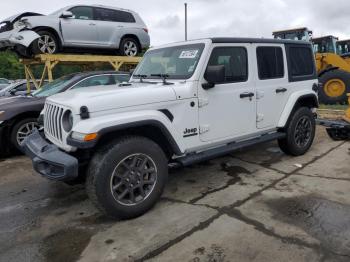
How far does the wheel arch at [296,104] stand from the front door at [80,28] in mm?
6216

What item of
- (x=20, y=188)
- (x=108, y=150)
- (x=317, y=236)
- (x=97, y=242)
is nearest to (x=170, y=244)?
(x=97, y=242)

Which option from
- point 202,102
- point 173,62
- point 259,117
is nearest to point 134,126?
point 202,102

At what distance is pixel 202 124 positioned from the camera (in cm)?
418

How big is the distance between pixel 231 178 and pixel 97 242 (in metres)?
2.26

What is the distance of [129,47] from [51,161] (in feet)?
25.1

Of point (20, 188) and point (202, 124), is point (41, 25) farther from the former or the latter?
point (202, 124)

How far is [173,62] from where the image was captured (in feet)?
14.8

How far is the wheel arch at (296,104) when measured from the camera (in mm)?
5312

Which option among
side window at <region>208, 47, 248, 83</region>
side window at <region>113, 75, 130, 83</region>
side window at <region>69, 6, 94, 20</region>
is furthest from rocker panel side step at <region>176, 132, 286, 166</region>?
side window at <region>69, 6, 94, 20</region>

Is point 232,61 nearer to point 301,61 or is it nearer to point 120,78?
point 301,61

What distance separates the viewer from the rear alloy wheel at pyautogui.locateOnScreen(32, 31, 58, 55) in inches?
344

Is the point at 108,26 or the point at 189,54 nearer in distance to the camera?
the point at 189,54

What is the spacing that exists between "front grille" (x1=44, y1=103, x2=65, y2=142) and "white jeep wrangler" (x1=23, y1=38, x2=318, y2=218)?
1 centimetres

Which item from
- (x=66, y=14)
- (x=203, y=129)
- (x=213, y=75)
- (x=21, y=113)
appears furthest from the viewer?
(x=66, y=14)
